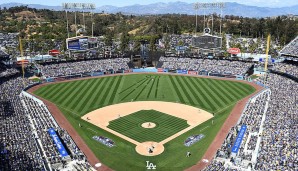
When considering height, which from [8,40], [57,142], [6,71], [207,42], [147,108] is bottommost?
[57,142]

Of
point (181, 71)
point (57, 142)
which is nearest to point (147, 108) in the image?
point (57, 142)

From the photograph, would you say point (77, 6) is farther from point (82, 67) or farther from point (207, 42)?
point (207, 42)

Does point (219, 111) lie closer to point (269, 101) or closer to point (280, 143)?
point (269, 101)

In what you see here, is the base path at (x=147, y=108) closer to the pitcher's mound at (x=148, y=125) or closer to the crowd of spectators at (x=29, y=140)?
the pitcher's mound at (x=148, y=125)

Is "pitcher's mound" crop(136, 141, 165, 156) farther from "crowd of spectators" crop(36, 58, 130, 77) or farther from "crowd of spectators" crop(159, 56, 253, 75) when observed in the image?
"crowd of spectators" crop(36, 58, 130, 77)

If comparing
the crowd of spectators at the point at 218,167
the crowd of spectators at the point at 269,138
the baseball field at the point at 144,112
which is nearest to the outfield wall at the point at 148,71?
the baseball field at the point at 144,112
